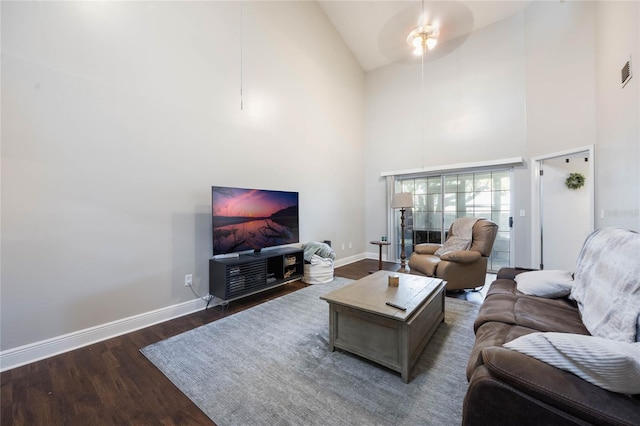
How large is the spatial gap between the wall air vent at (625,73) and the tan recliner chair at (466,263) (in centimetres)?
181

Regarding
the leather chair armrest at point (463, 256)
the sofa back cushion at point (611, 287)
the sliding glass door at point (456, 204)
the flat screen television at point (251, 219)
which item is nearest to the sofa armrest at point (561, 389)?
the sofa back cushion at point (611, 287)

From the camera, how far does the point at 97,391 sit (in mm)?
1604

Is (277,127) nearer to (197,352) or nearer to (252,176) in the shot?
(252,176)

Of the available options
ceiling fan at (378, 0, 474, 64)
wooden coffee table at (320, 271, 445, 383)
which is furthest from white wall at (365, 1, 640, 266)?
wooden coffee table at (320, 271, 445, 383)

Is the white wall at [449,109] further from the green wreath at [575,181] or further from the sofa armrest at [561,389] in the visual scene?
the sofa armrest at [561,389]

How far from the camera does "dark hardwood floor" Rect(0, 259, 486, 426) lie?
1396 mm

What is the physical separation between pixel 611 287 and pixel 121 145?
3759 millimetres

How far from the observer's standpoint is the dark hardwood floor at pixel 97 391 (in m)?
1.40

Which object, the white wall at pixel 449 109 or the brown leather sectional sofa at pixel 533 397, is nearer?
the brown leather sectional sofa at pixel 533 397

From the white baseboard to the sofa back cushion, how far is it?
335 centimetres

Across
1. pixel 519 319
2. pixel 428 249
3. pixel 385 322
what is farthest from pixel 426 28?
pixel 385 322

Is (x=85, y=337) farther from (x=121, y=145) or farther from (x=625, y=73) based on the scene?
(x=625, y=73)

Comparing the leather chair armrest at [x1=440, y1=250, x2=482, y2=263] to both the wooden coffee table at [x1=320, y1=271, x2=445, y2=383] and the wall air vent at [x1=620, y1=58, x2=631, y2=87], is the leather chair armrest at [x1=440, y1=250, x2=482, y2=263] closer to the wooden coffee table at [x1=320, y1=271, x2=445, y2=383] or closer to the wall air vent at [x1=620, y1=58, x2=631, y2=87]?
the wooden coffee table at [x1=320, y1=271, x2=445, y2=383]

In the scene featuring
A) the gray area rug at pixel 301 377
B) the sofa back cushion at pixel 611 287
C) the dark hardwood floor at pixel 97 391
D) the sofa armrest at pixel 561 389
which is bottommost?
the dark hardwood floor at pixel 97 391
